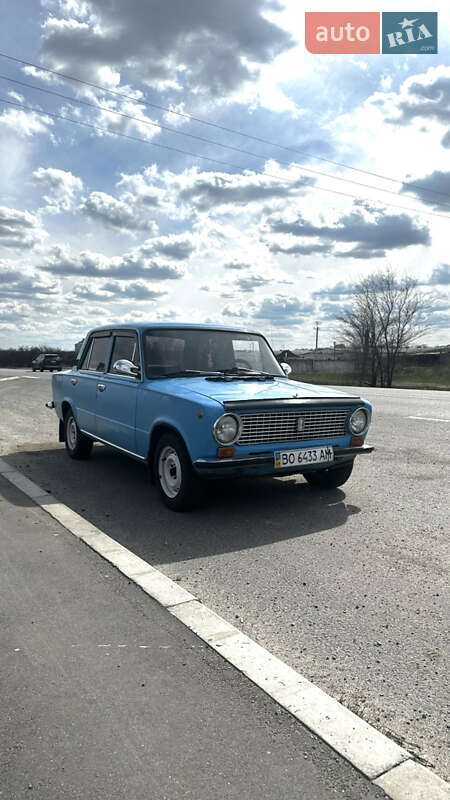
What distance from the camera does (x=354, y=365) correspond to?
53938 millimetres

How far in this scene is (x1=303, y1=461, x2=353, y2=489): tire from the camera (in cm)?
636

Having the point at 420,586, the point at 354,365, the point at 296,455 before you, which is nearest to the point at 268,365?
the point at 296,455

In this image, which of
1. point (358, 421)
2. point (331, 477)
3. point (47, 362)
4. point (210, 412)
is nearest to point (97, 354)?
point (210, 412)

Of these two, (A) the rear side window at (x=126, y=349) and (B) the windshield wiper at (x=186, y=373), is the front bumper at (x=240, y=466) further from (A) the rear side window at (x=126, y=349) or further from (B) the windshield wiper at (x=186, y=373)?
(A) the rear side window at (x=126, y=349)

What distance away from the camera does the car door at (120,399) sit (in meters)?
6.39

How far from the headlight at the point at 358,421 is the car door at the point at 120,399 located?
2.12 metres

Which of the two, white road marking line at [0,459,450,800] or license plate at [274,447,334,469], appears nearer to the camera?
white road marking line at [0,459,450,800]

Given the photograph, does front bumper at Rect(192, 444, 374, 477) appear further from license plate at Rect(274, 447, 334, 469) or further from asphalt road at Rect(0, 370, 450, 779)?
asphalt road at Rect(0, 370, 450, 779)

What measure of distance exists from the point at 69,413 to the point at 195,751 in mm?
6759

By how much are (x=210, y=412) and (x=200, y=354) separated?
5.16 ft

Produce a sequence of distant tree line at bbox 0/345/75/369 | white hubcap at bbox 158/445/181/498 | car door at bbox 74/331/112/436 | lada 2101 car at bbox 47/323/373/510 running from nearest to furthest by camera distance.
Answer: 1. lada 2101 car at bbox 47/323/373/510
2. white hubcap at bbox 158/445/181/498
3. car door at bbox 74/331/112/436
4. distant tree line at bbox 0/345/75/369

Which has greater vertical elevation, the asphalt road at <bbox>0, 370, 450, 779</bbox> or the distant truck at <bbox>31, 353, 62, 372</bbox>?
the distant truck at <bbox>31, 353, 62, 372</bbox>

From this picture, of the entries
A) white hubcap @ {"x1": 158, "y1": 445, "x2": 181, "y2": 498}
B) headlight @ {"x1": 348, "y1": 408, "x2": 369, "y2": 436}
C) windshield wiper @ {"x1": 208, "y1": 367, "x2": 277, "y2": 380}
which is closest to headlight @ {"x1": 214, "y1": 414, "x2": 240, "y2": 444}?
white hubcap @ {"x1": 158, "y1": 445, "x2": 181, "y2": 498}

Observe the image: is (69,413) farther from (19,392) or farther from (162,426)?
(19,392)
